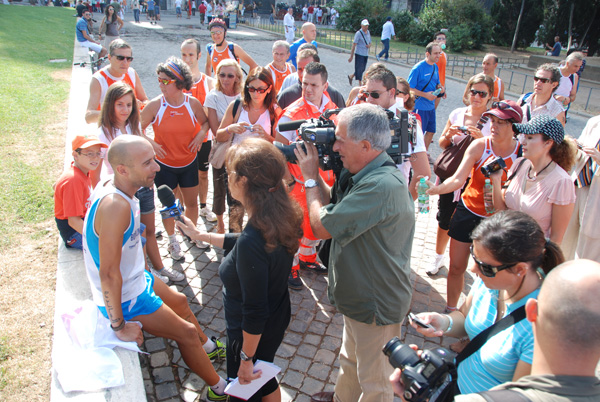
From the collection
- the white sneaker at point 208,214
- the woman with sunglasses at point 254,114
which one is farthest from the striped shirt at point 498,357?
the white sneaker at point 208,214

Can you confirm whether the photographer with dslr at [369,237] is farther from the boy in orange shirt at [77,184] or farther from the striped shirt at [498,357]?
the boy in orange shirt at [77,184]

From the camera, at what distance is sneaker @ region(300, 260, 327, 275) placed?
504 cm

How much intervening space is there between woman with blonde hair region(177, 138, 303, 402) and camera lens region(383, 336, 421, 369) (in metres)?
0.79

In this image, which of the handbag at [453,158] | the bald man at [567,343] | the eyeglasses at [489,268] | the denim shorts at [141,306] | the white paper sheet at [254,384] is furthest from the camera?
the handbag at [453,158]

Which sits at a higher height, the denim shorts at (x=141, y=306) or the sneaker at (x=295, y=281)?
the denim shorts at (x=141, y=306)

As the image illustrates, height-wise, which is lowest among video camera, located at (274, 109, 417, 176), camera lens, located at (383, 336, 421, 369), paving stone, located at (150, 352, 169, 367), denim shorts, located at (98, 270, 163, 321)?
paving stone, located at (150, 352, 169, 367)

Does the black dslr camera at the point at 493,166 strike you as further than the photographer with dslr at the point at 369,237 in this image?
Yes

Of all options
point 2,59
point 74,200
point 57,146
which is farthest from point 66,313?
point 2,59

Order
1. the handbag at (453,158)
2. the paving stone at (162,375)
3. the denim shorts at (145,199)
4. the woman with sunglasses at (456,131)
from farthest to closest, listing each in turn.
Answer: the woman with sunglasses at (456,131) < the handbag at (453,158) < the denim shorts at (145,199) < the paving stone at (162,375)

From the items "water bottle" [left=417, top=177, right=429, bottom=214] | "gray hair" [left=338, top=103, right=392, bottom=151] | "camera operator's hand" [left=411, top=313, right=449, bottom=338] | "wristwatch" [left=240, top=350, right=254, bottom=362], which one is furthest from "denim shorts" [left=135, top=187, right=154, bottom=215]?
"camera operator's hand" [left=411, top=313, right=449, bottom=338]

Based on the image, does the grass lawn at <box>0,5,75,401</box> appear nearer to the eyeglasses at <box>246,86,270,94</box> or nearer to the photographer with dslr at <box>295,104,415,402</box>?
the photographer with dslr at <box>295,104,415,402</box>

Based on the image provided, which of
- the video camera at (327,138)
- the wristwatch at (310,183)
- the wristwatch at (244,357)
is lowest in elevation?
the wristwatch at (244,357)

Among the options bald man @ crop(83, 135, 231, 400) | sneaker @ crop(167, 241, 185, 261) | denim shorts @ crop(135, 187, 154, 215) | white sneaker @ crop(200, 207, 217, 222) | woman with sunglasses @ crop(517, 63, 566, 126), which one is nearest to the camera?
bald man @ crop(83, 135, 231, 400)

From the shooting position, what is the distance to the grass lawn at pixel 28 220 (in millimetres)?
3346
